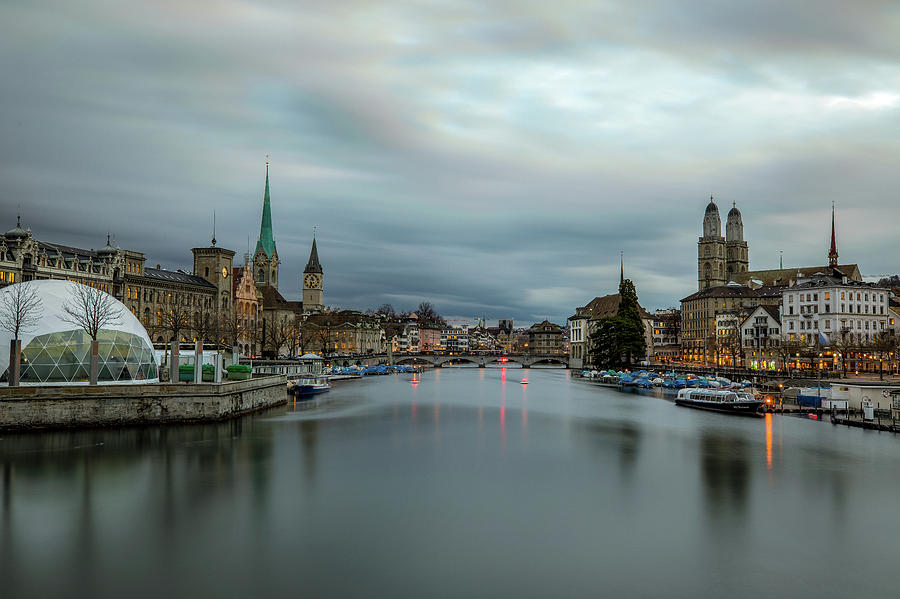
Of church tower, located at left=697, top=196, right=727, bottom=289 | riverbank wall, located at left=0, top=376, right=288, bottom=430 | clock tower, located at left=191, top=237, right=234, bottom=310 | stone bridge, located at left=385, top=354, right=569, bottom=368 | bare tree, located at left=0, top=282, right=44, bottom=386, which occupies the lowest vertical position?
stone bridge, located at left=385, top=354, right=569, bottom=368

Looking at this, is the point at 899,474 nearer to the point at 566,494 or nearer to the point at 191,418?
the point at 566,494

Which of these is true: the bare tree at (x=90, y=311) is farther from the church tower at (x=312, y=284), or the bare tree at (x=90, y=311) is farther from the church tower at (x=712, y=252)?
the church tower at (x=712, y=252)

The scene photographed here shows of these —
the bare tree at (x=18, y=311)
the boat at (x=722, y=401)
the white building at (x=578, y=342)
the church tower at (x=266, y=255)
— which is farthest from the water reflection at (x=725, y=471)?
the church tower at (x=266, y=255)

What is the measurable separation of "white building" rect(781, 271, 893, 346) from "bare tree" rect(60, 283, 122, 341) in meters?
88.3

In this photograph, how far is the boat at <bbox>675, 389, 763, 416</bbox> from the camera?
2215 inches

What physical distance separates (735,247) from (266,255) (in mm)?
131105

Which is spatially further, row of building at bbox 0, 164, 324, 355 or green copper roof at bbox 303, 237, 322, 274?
green copper roof at bbox 303, 237, 322, 274

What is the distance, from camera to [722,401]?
2324 inches

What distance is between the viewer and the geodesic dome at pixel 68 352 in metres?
39.2

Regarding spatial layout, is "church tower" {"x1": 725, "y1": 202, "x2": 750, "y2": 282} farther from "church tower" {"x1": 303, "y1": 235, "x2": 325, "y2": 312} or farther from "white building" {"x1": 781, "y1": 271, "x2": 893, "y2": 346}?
"church tower" {"x1": 303, "y1": 235, "x2": 325, "y2": 312}

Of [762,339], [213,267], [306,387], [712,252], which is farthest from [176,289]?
[712,252]

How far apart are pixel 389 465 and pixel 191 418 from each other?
16.0 meters

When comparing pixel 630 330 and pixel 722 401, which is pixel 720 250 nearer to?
pixel 630 330

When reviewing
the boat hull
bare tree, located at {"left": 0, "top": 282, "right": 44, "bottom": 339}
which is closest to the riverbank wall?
bare tree, located at {"left": 0, "top": 282, "right": 44, "bottom": 339}
